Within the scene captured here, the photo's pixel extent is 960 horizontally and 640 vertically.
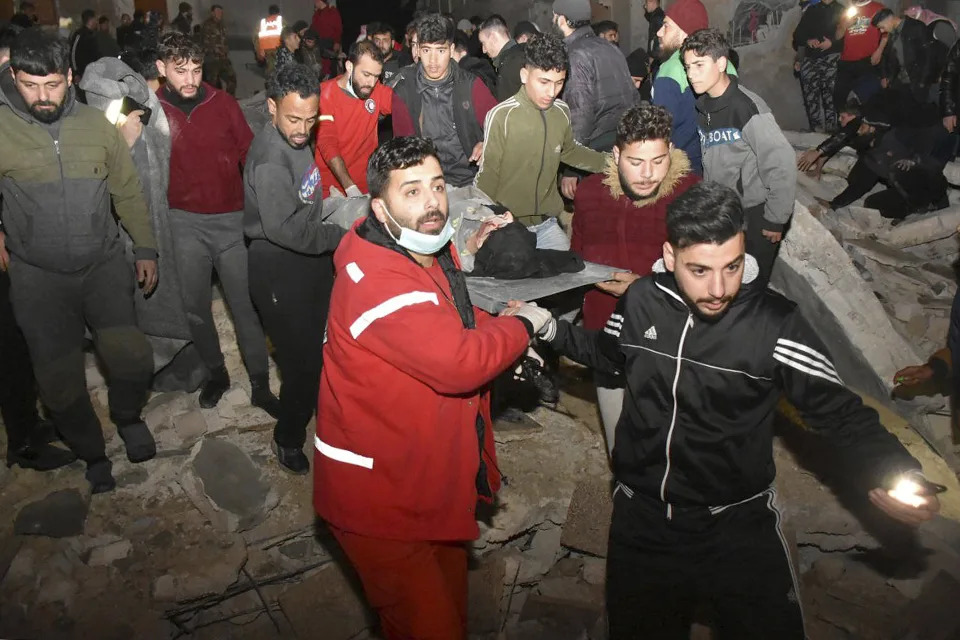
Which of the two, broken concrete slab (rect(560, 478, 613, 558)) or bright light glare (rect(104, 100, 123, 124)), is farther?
bright light glare (rect(104, 100, 123, 124))

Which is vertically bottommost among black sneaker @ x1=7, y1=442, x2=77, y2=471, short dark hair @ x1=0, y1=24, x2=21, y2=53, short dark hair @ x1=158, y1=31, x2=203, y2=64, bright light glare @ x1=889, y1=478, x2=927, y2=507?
black sneaker @ x1=7, y1=442, x2=77, y2=471

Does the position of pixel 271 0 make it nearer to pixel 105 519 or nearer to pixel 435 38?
pixel 435 38

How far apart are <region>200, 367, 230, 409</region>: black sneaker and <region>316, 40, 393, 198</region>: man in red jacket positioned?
1552 mm

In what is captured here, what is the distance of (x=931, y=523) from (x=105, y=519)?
15.8 feet

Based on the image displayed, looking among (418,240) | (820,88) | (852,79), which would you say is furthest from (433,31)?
(820,88)

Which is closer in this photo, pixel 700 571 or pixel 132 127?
pixel 700 571

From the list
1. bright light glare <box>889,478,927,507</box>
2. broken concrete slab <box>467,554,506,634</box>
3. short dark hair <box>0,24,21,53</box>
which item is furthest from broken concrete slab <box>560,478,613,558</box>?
short dark hair <box>0,24,21,53</box>

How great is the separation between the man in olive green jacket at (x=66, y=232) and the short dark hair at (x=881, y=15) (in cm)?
853

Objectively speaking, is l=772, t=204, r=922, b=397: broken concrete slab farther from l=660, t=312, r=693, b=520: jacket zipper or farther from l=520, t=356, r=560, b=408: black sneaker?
Answer: l=660, t=312, r=693, b=520: jacket zipper

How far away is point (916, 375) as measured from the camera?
491cm

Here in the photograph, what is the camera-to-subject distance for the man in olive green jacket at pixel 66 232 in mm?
4121

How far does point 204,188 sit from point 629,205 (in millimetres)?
2774

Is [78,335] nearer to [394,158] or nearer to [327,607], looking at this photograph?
[327,607]

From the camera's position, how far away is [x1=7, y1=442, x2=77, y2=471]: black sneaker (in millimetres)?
4984
